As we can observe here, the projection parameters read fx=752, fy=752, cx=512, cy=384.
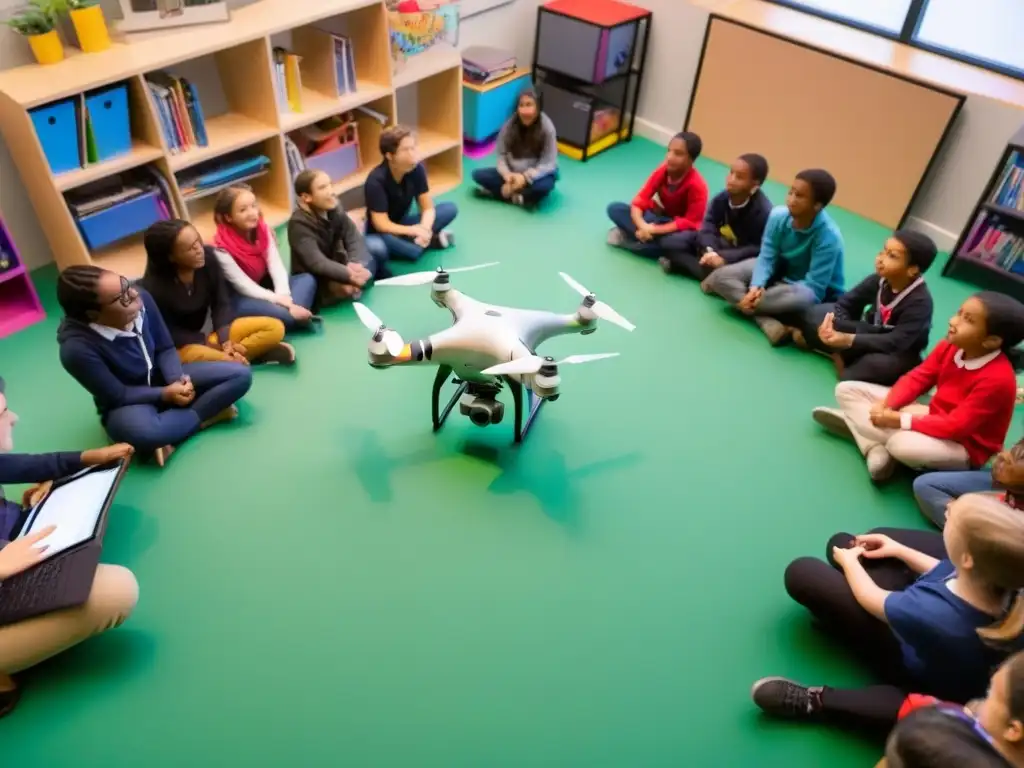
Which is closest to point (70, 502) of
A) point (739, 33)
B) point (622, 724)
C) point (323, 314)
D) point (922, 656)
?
point (323, 314)

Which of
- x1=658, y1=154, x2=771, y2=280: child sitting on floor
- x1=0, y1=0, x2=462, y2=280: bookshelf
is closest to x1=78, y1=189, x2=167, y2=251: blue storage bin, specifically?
x1=0, y1=0, x2=462, y2=280: bookshelf

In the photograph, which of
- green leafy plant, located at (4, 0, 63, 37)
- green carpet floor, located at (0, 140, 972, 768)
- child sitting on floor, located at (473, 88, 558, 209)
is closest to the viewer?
green carpet floor, located at (0, 140, 972, 768)

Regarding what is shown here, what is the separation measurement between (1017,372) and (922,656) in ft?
6.10

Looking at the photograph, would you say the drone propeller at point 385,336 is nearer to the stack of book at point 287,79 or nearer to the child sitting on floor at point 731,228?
the stack of book at point 287,79

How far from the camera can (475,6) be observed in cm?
441

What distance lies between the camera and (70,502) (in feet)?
7.09

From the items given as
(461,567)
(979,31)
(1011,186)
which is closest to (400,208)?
(461,567)

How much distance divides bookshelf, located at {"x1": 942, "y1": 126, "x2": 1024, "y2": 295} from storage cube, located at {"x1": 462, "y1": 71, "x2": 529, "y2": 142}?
250 cm

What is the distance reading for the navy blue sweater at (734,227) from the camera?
355cm

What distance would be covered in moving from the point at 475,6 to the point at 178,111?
1996 millimetres

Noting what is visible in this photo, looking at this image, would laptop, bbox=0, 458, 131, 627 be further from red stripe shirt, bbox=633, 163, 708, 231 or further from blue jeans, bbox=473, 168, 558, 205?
red stripe shirt, bbox=633, 163, 708, 231

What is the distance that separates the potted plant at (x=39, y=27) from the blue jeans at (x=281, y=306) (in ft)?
3.72

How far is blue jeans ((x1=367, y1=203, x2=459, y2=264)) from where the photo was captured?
361 cm

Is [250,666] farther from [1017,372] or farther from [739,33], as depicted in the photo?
[739,33]
